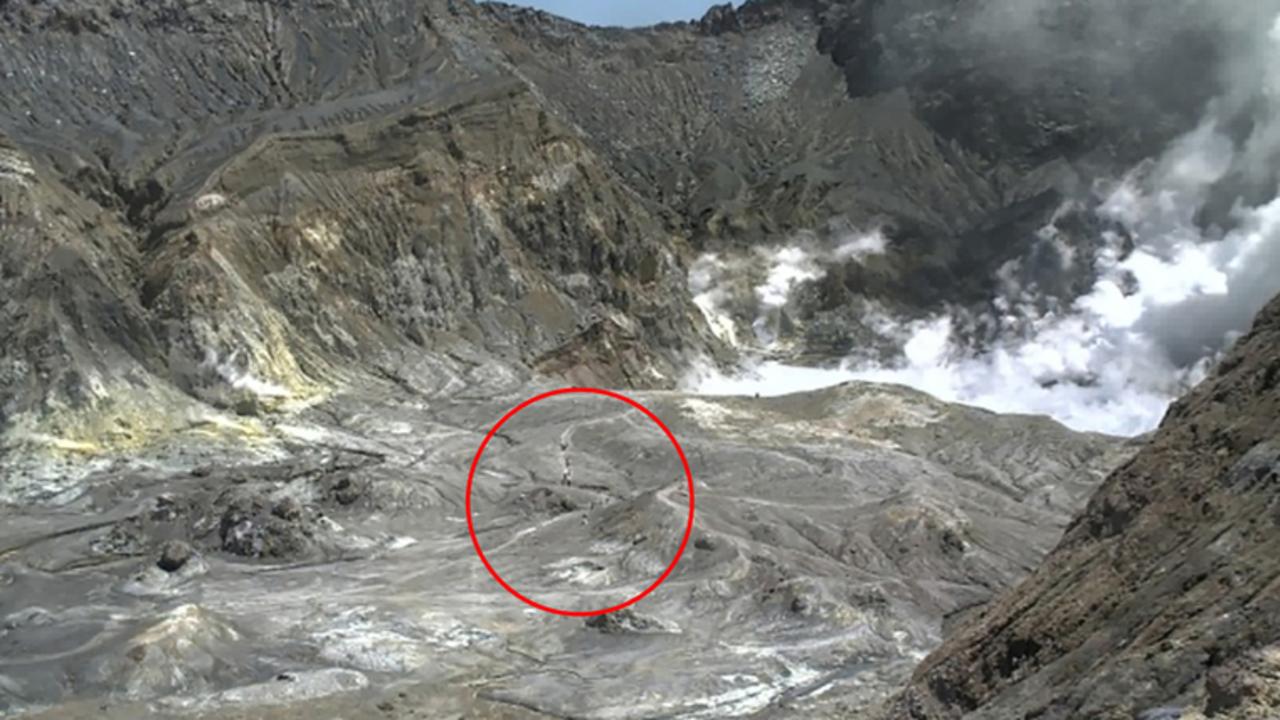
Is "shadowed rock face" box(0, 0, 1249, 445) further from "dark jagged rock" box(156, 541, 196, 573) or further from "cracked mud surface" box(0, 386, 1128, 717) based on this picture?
"dark jagged rock" box(156, 541, 196, 573)

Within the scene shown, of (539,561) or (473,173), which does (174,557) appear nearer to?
(539,561)

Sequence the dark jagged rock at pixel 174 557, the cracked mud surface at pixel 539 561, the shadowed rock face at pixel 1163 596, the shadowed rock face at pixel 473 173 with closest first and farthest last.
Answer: the shadowed rock face at pixel 1163 596
the cracked mud surface at pixel 539 561
the dark jagged rock at pixel 174 557
the shadowed rock face at pixel 473 173

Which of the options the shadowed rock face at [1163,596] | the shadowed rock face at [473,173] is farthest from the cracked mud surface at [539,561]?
the shadowed rock face at [1163,596]

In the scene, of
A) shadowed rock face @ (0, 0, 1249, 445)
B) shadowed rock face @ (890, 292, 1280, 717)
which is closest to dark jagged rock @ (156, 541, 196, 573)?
shadowed rock face @ (0, 0, 1249, 445)

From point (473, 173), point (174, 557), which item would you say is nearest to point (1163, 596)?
point (174, 557)

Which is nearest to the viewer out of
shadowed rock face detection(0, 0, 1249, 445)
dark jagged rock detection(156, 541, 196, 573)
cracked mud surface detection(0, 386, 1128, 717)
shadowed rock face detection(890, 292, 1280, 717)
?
shadowed rock face detection(890, 292, 1280, 717)

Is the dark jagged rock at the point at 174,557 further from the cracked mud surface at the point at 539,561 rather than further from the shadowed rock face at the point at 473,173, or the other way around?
the shadowed rock face at the point at 473,173

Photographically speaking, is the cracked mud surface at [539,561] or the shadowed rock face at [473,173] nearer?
the cracked mud surface at [539,561]

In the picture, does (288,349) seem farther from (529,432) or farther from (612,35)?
(612,35)

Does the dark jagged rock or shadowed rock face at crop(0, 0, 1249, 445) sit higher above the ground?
shadowed rock face at crop(0, 0, 1249, 445)
